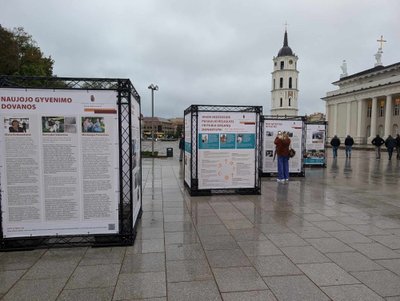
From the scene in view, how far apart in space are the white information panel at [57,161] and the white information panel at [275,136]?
9.70m

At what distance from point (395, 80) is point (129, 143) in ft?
179

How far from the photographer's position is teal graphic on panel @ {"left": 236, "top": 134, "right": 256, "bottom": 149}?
9523 millimetres

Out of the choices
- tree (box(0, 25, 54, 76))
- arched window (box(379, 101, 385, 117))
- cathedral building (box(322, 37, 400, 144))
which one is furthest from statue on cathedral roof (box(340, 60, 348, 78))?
tree (box(0, 25, 54, 76))

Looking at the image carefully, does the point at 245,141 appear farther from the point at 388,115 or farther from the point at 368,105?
the point at 368,105

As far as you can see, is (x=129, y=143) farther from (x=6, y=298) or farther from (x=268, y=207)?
(x=268, y=207)

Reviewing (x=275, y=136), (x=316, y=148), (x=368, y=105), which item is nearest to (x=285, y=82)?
(x=368, y=105)

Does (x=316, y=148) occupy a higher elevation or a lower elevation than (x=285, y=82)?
lower

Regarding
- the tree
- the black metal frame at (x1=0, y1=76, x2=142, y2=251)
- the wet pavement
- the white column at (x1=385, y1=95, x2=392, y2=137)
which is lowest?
the wet pavement

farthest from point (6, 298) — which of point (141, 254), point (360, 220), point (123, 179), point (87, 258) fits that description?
point (360, 220)

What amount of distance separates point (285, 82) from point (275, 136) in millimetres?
93707

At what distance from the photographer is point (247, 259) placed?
4703mm

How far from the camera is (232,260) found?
4.66 meters

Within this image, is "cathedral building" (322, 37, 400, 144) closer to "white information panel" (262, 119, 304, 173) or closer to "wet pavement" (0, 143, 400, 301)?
"white information panel" (262, 119, 304, 173)

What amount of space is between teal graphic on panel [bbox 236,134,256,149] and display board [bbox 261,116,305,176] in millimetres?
4196
